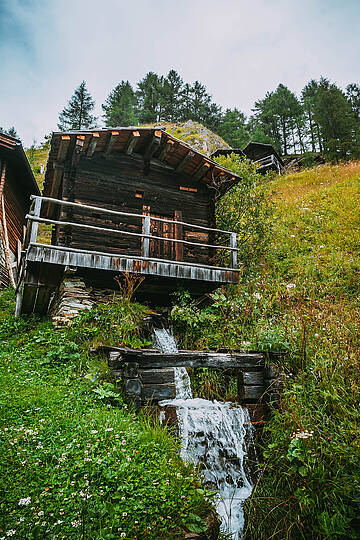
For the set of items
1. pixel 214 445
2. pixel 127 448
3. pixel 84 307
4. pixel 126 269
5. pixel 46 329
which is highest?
pixel 126 269

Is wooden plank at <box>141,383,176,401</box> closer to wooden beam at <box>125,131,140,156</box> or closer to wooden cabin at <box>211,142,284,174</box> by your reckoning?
wooden beam at <box>125,131,140,156</box>

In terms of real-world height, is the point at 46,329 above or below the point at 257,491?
above

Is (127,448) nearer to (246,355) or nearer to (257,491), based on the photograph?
(257,491)

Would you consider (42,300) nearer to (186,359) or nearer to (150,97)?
(186,359)

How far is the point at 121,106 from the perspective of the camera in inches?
1852

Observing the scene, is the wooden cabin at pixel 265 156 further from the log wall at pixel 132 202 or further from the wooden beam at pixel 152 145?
the wooden beam at pixel 152 145

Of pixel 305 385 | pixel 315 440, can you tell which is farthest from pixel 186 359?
pixel 315 440

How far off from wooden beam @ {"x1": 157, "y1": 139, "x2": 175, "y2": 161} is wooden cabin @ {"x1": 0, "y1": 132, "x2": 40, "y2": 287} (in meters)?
5.84

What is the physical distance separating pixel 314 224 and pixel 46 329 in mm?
12231

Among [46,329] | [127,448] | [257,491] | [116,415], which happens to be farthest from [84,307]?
[257,491]

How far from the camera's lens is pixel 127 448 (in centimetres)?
391

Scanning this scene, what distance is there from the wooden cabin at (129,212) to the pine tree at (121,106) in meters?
34.8

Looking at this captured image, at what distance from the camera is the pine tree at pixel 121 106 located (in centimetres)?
4441

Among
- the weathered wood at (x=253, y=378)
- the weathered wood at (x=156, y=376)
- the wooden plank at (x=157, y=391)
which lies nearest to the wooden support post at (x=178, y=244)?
the weathered wood at (x=253, y=378)
